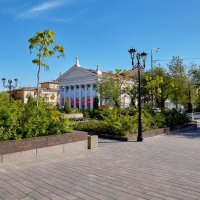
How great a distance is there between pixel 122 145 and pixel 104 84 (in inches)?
1399

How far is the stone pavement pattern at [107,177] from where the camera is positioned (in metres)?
5.21

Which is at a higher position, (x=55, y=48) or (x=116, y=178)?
(x=55, y=48)

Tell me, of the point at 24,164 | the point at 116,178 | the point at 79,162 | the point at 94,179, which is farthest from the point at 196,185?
the point at 24,164

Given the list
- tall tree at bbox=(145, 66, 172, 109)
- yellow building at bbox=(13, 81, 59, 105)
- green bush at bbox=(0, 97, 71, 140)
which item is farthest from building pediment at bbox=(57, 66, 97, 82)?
green bush at bbox=(0, 97, 71, 140)

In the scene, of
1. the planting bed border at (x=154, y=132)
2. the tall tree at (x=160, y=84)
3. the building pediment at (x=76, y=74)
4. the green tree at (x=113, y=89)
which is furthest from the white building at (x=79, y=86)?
the planting bed border at (x=154, y=132)

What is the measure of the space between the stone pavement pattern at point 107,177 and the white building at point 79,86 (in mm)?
66323

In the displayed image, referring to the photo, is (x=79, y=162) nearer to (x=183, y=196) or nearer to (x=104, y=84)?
(x=183, y=196)

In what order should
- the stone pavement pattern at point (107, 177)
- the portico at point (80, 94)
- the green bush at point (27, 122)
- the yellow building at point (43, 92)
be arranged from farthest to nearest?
1. the yellow building at point (43, 92)
2. the portico at point (80, 94)
3. the green bush at point (27, 122)
4. the stone pavement pattern at point (107, 177)

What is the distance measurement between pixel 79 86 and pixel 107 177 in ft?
257

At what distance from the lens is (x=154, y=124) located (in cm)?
1612

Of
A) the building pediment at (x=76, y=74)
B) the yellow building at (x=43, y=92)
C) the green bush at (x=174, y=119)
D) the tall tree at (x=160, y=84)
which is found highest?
the building pediment at (x=76, y=74)

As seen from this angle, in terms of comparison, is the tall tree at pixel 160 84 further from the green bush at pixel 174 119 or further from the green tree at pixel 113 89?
the green tree at pixel 113 89

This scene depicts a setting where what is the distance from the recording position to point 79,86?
84.2 metres

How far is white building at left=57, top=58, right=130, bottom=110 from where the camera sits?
7869 centimetres
